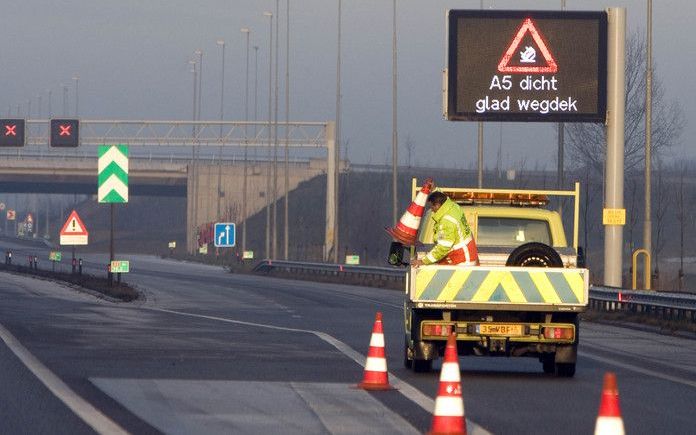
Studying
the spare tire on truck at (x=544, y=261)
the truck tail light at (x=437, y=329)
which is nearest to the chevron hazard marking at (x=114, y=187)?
the spare tire on truck at (x=544, y=261)

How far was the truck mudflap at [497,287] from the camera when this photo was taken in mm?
18266

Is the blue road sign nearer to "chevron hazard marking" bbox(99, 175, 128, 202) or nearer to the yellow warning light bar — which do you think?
"chevron hazard marking" bbox(99, 175, 128, 202)

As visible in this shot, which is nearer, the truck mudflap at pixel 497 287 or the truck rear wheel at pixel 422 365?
the truck mudflap at pixel 497 287

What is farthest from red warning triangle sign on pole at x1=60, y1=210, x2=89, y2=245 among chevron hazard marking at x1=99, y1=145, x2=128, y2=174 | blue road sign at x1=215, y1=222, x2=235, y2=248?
blue road sign at x1=215, y1=222, x2=235, y2=248

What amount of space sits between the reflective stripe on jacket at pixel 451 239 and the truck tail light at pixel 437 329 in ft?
2.70

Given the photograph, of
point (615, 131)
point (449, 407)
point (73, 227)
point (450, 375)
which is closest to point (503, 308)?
Answer: point (450, 375)

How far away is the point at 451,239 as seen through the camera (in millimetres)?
18750

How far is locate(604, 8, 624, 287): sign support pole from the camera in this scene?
1410 inches

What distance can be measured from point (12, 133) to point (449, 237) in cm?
4743

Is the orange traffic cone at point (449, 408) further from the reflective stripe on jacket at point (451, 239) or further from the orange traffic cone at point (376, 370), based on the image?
the reflective stripe on jacket at point (451, 239)

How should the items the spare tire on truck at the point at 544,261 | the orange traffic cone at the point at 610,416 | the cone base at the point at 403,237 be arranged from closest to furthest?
1. the orange traffic cone at the point at 610,416
2. the spare tire on truck at the point at 544,261
3. the cone base at the point at 403,237

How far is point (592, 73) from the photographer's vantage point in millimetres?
35594

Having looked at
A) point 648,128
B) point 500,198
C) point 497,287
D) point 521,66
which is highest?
point 521,66

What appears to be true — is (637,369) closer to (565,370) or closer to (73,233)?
(565,370)
